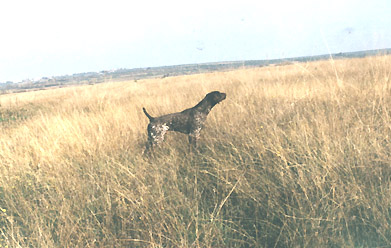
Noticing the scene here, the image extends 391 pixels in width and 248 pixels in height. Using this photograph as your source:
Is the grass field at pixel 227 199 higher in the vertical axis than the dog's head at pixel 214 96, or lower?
lower

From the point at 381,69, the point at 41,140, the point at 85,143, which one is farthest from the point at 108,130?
the point at 381,69

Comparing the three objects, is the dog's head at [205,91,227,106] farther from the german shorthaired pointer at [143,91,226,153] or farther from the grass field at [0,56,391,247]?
the grass field at [0,56,391,247]

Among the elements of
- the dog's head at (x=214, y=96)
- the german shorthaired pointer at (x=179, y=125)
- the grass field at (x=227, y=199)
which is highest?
the dog's head at (x=214, y=96)

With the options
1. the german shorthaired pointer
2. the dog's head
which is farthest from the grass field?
the dog's head

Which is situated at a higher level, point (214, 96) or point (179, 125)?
point (214, 96)

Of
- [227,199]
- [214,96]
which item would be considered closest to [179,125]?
[214,96]

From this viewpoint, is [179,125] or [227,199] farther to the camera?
[179,125]

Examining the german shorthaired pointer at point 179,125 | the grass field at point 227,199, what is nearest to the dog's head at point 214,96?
the german shorthaired pointer at point 179,125

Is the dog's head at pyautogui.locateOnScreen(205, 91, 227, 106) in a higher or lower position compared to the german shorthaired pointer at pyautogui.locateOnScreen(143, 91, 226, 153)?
higher

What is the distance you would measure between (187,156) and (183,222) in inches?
44.8

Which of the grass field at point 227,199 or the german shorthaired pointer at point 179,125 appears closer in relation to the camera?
the grass field at point 227,199

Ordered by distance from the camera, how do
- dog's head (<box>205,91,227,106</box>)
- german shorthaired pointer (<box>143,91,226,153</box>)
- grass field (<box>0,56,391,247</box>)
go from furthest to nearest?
dog's head (<box>205,91,227,106</box>)
german shorthaired pointer (<box>143,91,226,153</box>)
grass field (<box>0,56,391,247</box>)

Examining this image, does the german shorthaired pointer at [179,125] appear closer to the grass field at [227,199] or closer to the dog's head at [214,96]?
the dog's head at [214,96]

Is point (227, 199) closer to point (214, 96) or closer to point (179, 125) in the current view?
point (179, 125)
